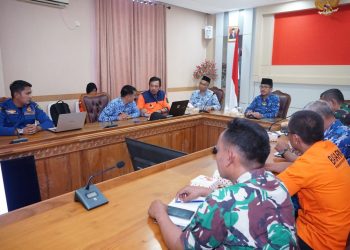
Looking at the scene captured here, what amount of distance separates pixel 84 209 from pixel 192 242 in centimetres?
57

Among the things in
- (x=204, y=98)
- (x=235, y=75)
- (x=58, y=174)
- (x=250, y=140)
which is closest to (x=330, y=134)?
(x=250, y=140)


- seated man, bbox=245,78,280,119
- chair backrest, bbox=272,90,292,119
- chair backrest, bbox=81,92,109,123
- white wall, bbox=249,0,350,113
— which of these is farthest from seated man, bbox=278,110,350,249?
white wall, bbox=249,0,350,113

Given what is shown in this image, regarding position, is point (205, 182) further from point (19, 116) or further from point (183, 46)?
point (183, 46)

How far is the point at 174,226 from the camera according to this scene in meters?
0.94

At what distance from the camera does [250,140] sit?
86 cm

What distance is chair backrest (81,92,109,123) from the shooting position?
12.0ft

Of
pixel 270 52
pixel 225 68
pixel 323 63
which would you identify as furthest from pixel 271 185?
pixel 225 68

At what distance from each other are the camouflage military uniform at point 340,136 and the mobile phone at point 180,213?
121 centimetres

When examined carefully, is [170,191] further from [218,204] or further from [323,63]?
[323,63]

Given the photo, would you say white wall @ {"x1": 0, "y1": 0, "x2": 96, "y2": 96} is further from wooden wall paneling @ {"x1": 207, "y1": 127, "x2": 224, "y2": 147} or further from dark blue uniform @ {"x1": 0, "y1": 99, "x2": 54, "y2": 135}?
wooden wall paneling @ {"x1": 207, "y1": 127, "x2": 224, "y2": 147}

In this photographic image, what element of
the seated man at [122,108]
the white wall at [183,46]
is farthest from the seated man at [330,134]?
the white wall at [183,46]

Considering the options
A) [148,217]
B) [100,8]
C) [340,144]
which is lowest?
[148,217]

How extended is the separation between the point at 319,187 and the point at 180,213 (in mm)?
Answer: 651

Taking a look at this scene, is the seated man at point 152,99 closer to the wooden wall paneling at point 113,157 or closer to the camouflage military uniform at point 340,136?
the wooden wall paneling at point 113,157
